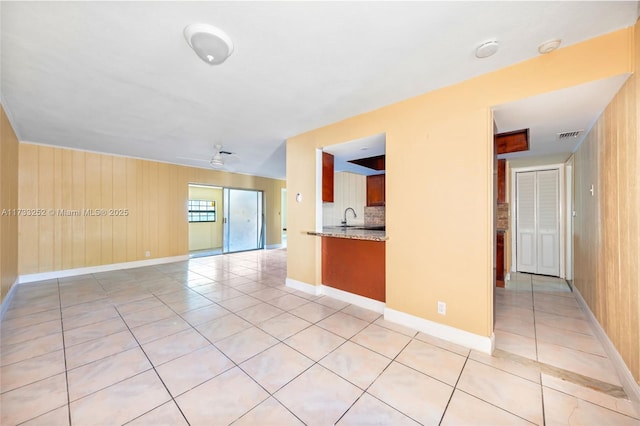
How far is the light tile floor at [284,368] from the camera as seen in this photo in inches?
57.8

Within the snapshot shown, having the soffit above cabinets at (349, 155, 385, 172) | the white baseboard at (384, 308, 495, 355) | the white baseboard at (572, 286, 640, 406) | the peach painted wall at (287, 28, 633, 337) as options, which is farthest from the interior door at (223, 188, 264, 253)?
the white baseboard at (572, 286, 640, 406)

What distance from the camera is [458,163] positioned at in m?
2.26

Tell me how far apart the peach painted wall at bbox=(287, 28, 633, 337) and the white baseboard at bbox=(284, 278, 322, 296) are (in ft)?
4.00

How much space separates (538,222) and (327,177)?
4386 millimetres

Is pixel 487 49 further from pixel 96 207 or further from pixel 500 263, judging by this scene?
pixel 96 207

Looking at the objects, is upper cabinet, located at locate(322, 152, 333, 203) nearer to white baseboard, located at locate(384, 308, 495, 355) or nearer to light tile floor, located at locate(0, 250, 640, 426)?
light tile floor, located at locate(0, 250, 640, 426)

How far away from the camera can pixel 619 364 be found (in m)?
1.79

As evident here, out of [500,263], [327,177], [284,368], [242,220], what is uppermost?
[327,177]

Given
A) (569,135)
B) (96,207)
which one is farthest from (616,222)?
(96,207)

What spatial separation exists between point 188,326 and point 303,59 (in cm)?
296

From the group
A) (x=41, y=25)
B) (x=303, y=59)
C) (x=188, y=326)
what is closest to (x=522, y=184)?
(x=303, y=59)

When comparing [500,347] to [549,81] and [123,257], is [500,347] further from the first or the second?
[123,257]

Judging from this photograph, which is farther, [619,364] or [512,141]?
[512,141]

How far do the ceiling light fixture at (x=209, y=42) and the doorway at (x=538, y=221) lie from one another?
18.7ft
